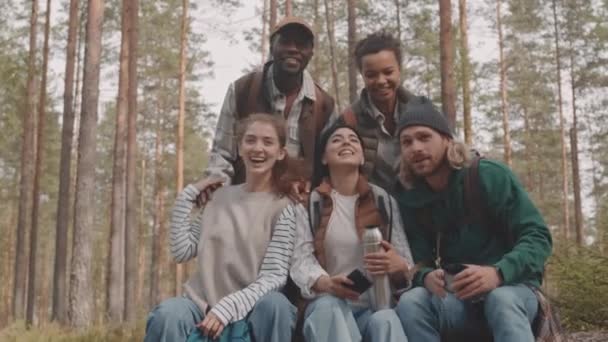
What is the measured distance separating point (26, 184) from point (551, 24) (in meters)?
22.2

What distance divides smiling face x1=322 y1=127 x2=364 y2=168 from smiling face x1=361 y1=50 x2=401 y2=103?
0.59m

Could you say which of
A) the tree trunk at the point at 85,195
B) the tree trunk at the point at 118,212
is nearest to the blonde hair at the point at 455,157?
the tree trunk at the point at 85,195

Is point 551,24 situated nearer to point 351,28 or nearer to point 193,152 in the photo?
point 351,28

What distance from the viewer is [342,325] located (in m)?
2.76

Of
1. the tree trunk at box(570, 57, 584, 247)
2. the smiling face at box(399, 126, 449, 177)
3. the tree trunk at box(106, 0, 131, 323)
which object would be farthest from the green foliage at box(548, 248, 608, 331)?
the tree trunk at box(570, 57, 584, 247)

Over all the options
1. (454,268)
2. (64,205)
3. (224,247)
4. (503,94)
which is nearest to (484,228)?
(454,268)

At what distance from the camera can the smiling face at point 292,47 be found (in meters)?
3.91

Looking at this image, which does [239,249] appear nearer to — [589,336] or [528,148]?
[589,336]

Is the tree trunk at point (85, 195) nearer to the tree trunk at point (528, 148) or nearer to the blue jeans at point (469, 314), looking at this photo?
the blue jeans at point (469, 314)

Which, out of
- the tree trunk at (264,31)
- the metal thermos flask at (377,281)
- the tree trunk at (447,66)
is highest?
the tree trunk at (264,31)

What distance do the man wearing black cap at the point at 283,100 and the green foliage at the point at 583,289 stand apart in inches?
203

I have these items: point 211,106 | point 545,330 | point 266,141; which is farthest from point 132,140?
point 545,330

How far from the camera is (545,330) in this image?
112 inches

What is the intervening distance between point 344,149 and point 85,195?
26.3ft
